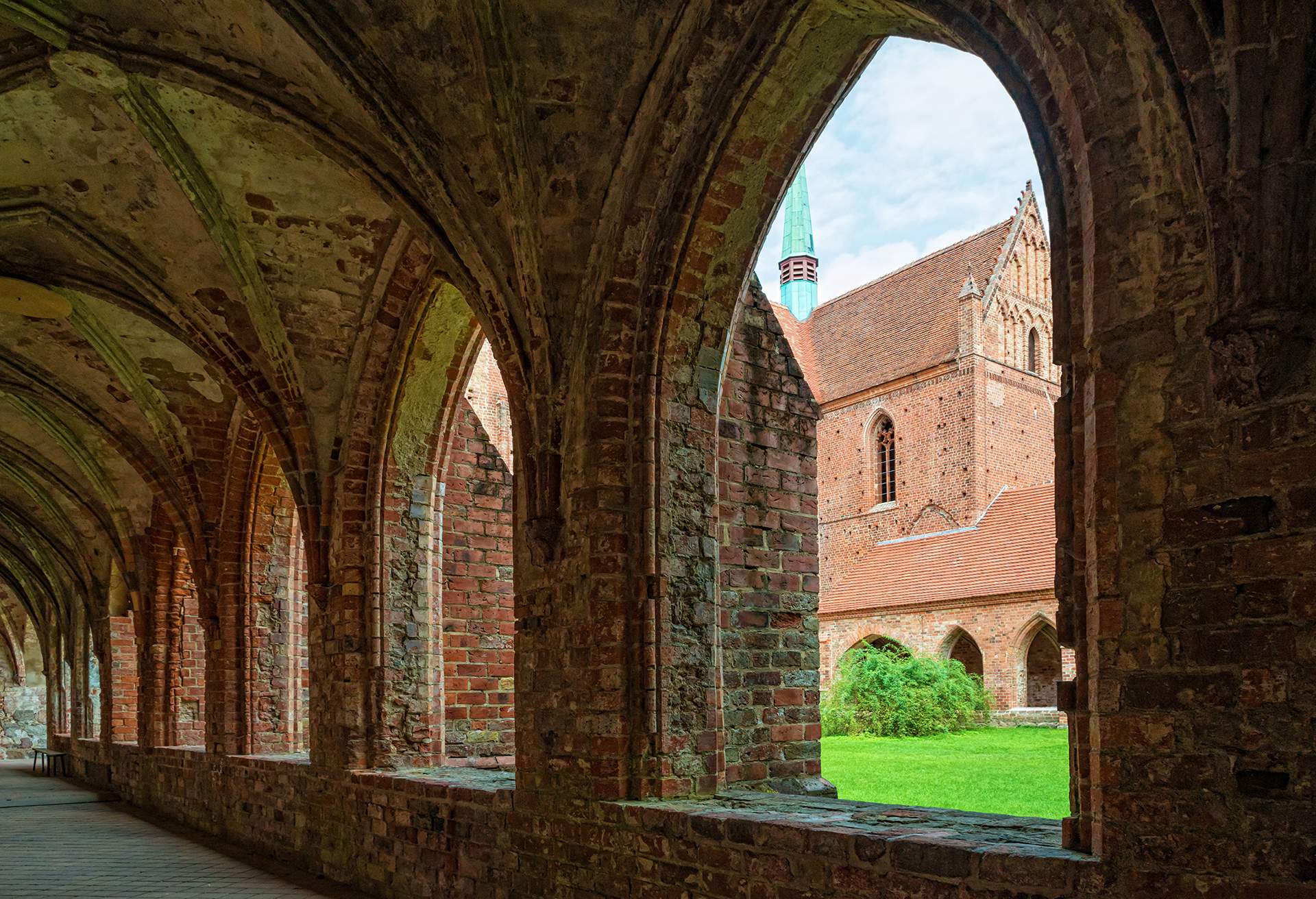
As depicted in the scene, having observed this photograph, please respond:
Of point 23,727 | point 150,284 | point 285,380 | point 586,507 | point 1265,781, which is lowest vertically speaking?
point 23,727

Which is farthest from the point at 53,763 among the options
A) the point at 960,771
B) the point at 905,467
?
the point at 905,467

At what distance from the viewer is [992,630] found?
19.5m

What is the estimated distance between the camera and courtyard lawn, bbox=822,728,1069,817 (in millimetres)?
8438

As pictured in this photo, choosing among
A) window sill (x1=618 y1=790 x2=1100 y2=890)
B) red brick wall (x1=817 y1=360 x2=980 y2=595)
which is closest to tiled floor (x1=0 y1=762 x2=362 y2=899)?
window sill (x1=618 y1=790 x2=1100 y2=890)

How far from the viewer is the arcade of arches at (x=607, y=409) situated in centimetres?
281

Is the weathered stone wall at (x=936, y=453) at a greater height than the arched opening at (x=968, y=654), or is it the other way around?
the weathered stone wall at (x=936, y=453)

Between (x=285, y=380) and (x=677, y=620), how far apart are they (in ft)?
14.5

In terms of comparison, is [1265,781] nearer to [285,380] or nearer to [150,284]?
[285,380]

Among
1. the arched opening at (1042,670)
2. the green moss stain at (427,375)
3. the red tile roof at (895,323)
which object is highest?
the red tile roof at (895,323)

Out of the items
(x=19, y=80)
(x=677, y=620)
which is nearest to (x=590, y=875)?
(x=677, y=620)

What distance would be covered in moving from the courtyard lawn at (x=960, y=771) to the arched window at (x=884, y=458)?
38.4 feet

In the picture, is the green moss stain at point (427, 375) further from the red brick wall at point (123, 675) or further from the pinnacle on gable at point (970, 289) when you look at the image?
the pinnacle on gable at point (970, 289)

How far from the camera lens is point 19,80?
637cm

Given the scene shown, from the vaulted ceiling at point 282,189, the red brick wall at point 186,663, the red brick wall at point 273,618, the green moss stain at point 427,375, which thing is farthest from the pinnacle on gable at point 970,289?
the green moss stain at point 427,375
